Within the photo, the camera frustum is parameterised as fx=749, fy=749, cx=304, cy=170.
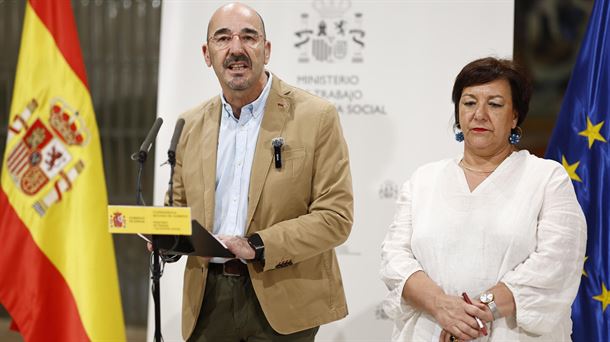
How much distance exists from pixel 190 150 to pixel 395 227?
0.77 meters

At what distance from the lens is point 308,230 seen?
2420mm

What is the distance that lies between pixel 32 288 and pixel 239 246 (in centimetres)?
155

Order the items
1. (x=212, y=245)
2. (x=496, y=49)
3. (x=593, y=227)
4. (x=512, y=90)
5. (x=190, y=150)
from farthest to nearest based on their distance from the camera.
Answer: (x=496, y=49) < (x=593, y=227) < (x=190, y=150) < (x=512, y=90) < (x=212, y=245)

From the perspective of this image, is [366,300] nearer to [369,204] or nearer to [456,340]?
[369,204]

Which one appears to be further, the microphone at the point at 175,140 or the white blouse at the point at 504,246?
the white blouse at the point at 504,246

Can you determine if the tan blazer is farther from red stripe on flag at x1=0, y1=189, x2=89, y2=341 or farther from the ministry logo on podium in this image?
red stripe on flag at x1=0, y1=189, x2=89, y2=341

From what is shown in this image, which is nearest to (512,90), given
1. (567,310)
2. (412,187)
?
(412,187)

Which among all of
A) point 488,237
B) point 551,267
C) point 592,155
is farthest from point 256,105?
point 592,155

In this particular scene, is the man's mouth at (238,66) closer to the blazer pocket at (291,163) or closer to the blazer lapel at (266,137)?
the blazer lapel at (266,137)

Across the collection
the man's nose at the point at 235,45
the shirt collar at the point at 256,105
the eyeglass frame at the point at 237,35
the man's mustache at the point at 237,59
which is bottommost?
the shirt collar at the point at 256,105

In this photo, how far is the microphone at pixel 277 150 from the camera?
250cm

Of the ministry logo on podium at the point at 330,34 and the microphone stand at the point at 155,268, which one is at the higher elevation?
the ministry logo on podium at the point at 330,34

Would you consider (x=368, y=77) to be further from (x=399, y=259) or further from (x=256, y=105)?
(x=399, y=259)

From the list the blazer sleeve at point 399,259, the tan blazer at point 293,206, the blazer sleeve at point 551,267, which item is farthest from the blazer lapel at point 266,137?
the blazer sleeve at point 551,267
